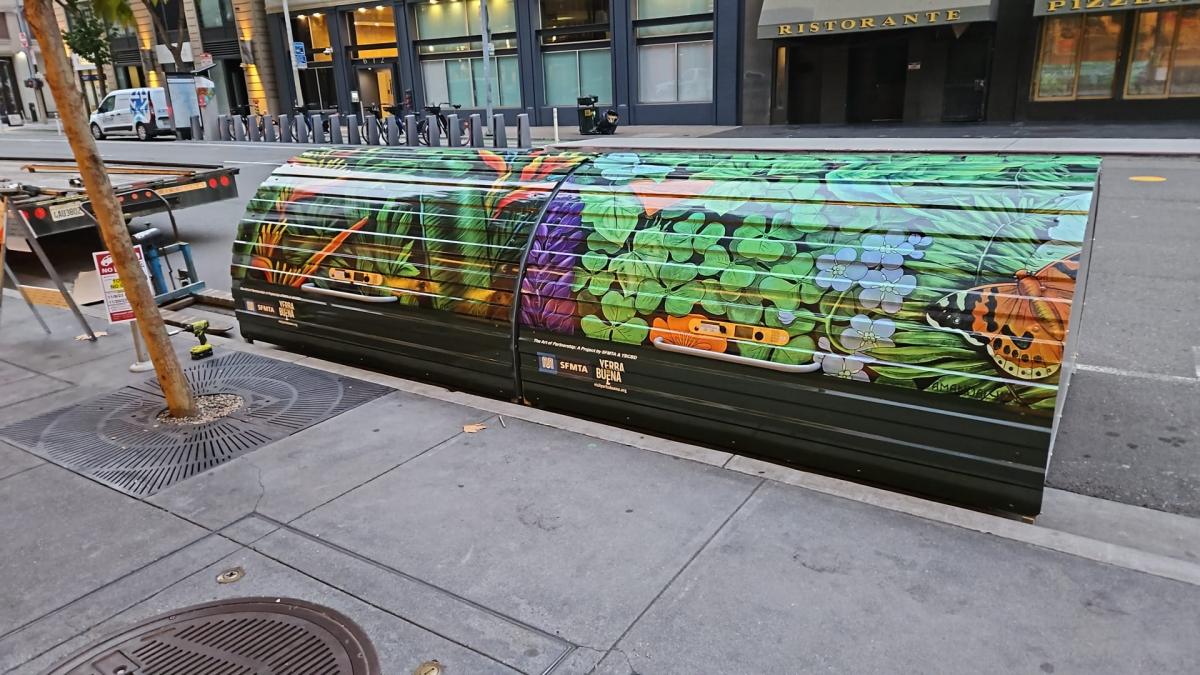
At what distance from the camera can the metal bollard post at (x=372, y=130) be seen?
24033 millimetres

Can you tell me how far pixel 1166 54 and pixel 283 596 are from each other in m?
23.4

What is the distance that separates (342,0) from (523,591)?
34593 millimetres

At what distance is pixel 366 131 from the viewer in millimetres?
24531

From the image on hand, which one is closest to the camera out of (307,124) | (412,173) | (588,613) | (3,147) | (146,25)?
(588,613)

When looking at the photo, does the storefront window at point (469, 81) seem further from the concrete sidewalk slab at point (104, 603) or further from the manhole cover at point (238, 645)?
the manhole cover at point (238, 645)

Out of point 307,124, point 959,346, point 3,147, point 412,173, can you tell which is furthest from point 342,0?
point 959,346

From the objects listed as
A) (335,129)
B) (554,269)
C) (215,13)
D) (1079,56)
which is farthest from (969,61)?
(215,13)

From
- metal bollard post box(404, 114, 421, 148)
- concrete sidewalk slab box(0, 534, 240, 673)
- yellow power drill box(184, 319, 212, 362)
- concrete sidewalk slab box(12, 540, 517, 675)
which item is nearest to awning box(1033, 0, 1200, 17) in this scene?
metal bollard post box(404, 114, 421, 148)

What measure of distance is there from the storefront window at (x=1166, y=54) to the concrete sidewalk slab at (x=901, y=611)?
21.4 metres

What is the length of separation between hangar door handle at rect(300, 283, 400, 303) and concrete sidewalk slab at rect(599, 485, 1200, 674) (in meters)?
2.89

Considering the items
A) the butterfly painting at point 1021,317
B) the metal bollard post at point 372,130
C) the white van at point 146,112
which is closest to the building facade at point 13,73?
the white van at point 146,112

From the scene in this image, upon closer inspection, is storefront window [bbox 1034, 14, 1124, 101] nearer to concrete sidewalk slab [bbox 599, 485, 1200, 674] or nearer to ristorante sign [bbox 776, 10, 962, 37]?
ristorante sign [bbox 776, 10, 962, 37]

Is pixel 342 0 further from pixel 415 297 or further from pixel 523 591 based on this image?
pixel 523 591

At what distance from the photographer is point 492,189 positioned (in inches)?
195
